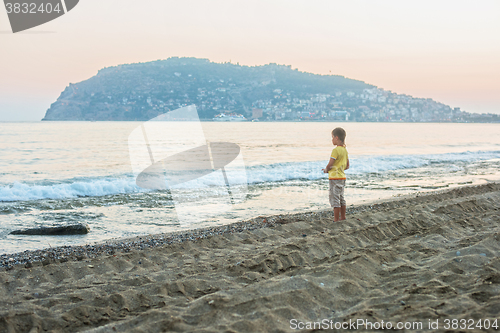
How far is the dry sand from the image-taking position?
2.81 meters

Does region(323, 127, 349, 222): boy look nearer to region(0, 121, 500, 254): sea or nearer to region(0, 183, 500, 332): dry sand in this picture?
region(0, 183, 500, 332): dry sand

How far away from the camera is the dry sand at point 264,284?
2.81m

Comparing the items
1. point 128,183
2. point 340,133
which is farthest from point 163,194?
point 340,133

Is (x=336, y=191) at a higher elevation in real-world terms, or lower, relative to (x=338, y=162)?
lower

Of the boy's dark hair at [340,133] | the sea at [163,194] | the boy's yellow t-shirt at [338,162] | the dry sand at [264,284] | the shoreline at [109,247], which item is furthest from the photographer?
the sea at [163,194]

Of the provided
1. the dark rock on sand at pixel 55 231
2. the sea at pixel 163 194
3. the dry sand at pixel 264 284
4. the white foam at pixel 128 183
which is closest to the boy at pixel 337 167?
the dry sand at pixel 264 284

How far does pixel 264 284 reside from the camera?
3.42m

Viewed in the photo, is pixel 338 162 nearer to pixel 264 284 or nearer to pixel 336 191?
pixel 336 191

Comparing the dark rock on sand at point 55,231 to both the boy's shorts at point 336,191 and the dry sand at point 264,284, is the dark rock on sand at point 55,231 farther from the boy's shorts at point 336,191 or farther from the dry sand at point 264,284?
the boy's shorts at point 336,191

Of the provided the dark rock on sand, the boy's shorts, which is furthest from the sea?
the boy's shorts

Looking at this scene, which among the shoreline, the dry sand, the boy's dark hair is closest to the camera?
the dry sand

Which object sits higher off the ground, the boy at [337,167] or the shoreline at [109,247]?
the boy at [337,167]

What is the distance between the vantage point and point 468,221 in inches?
242

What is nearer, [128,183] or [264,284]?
[264,284]
